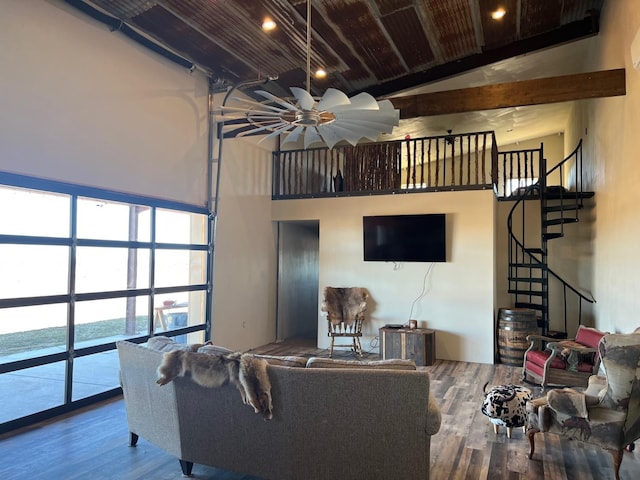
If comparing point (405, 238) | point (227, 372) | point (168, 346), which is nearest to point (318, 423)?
point (227, 372)

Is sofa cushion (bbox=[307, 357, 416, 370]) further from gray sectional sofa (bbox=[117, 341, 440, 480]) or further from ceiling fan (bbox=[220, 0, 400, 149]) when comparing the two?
ceiling fan (bbox=[220, 0, 400, 149])

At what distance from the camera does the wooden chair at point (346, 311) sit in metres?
6.67

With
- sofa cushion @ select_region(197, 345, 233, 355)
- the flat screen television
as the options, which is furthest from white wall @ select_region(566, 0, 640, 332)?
sofa cushion @ select_region(197, 345, 233, 355)

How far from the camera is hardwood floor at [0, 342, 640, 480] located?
2969 mm

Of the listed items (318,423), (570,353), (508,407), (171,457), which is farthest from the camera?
(570,353)

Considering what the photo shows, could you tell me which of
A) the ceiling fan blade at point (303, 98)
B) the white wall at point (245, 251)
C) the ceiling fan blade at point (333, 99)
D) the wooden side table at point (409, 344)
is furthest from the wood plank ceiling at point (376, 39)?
the wooden side table at point (409, 344)

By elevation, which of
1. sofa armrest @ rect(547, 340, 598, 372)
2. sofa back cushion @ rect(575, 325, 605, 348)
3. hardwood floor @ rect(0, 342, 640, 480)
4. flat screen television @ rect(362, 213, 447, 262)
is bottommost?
hardwood floor @ rect(0, 342, 640, 480)

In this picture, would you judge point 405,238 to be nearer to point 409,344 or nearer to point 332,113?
point 409,344

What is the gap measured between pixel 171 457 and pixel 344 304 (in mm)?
4017

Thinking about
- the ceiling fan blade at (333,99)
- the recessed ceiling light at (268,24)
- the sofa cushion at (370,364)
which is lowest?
the sofa cushion at (370,364)

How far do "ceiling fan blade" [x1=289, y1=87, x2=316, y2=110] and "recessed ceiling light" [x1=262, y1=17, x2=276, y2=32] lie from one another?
106 inches

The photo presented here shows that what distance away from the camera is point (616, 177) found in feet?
16.4

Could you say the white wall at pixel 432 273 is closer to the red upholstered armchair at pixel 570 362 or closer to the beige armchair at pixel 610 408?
the red upholstered armchair at pixel 570 362

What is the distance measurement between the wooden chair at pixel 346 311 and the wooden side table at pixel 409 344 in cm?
49
